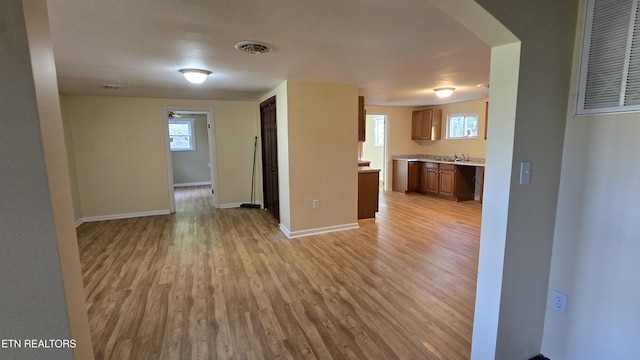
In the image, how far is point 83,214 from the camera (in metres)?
5.14

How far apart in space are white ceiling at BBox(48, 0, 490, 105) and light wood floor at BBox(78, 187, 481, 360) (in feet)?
7.14

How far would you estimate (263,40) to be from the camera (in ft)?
7.57

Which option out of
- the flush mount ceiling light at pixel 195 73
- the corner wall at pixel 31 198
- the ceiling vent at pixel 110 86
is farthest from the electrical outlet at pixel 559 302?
the ceiling vent at pixel 110 86

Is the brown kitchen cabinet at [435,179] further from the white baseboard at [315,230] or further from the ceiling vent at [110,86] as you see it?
the ceiling vent at [110,86]

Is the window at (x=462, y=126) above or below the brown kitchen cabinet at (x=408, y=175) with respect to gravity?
above

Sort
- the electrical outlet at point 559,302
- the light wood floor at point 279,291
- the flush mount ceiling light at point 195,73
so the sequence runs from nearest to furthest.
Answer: the electrical outlet at point 559,302 → the light wood floor at point 279,291 → the flush mount ceiling light at point 195,73

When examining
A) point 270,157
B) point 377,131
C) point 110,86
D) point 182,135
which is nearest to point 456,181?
point 377,131

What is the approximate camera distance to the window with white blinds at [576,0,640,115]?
4.53ft

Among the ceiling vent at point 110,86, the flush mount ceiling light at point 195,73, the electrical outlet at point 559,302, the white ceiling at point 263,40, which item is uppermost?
the ceiling vent at point 110,86

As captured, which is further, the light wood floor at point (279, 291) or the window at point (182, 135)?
the window at point (182, 135)

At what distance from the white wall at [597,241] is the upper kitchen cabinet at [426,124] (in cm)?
599

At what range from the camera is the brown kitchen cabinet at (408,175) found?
728cm

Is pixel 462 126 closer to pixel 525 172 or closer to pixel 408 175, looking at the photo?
pixel 408 175

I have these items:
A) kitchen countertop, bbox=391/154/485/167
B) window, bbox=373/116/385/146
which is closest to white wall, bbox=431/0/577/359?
kitchen countertop, bbox=391/154/485/167
